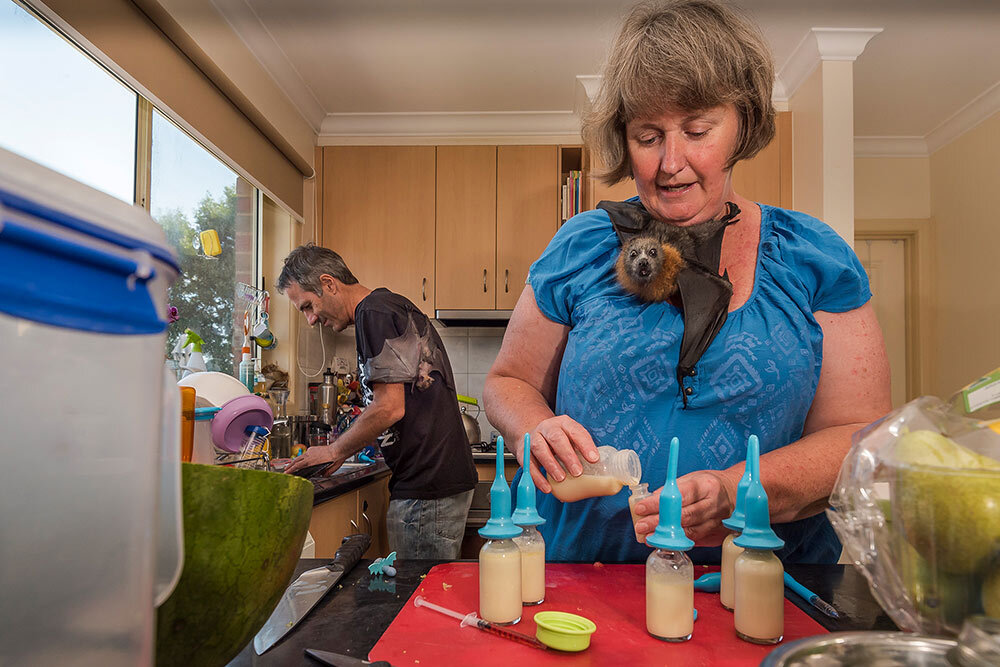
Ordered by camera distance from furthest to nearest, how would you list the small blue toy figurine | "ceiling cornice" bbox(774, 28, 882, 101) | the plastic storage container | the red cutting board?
"ceiling cornice" bbox(774, 28, 882, 101), the small blue toy figurine, the red cutting board, the plastic storage container

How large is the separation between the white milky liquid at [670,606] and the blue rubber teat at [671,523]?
37 mm

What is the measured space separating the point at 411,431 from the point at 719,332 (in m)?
1.42

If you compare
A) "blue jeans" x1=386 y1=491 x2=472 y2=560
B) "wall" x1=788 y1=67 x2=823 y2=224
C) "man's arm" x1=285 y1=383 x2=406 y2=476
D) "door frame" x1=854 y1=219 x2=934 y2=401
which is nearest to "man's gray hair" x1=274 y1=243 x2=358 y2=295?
"man's arm" x1=285 y1=383 x2=406 y2=476

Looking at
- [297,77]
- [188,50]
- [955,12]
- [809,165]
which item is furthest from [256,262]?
[955,12]

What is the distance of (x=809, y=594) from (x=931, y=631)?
0.43m

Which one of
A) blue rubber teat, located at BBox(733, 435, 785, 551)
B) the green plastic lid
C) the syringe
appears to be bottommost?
the syringe

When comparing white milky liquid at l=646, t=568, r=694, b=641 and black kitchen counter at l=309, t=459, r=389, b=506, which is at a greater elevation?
white milky liquid at l=646, t=568, r=694, b=641

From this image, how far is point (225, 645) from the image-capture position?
0.48 meters

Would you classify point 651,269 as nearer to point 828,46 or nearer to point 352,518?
point 352,518

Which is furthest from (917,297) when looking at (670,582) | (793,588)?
(670,582)

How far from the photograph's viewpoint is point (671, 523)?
2.22ft

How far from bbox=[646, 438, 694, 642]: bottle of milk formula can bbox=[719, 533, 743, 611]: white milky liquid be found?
10cm

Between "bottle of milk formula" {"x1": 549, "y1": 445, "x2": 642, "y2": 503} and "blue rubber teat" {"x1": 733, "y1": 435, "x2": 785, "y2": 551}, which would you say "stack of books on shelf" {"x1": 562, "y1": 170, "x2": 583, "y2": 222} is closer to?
"bottle of milk formula" {"x1": 549, "y1": 445, "x2": 642, "y2": 503}

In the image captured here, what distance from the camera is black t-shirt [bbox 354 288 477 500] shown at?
215 cm
